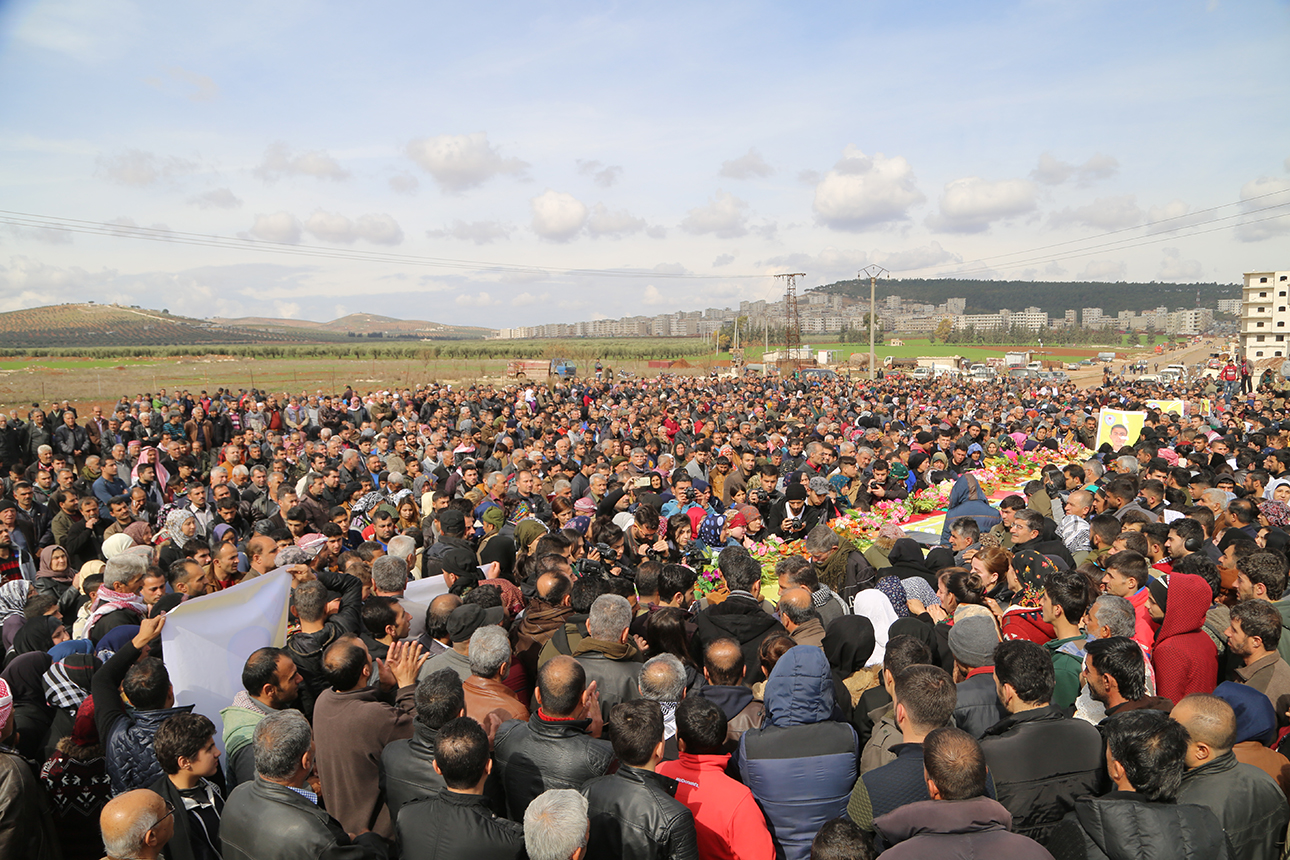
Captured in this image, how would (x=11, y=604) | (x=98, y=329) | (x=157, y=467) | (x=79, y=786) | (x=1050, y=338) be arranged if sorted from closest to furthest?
(x=79, y=786), (x=11, y=604), (x=157, y=467), (x=98, y=329), (x=1050, y=338)

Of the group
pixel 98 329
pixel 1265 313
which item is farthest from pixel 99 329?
pixel 1265 313

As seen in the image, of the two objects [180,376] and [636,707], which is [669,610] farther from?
[180,376]

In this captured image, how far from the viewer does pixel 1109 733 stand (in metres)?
2.90

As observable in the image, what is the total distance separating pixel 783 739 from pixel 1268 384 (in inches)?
1590

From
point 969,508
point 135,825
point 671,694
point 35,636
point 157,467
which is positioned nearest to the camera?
point 135,825

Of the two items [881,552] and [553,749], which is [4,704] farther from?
[881,552]

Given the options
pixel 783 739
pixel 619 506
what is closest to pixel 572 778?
pixel 783 739

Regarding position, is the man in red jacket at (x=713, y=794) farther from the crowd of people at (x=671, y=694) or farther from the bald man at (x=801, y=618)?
the bald man at (x=801, y=618)

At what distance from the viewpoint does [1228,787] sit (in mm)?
2916

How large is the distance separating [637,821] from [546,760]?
2.09ft

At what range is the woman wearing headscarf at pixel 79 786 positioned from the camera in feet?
11.8

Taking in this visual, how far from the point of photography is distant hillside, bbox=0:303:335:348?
13950 centimetres

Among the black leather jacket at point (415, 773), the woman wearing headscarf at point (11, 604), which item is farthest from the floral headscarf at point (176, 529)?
the black leather jacket at point (415, 773)

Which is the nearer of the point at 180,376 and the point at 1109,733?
the point at 1109,733
